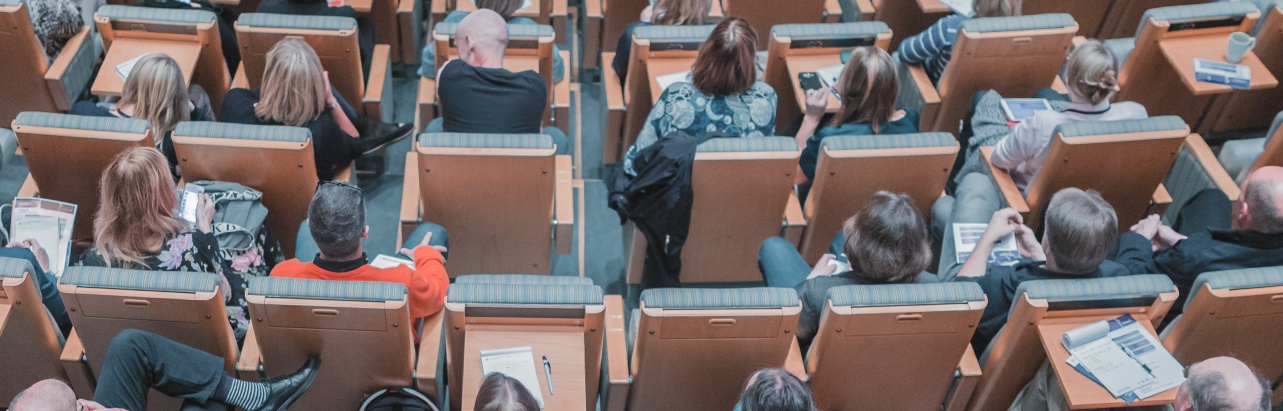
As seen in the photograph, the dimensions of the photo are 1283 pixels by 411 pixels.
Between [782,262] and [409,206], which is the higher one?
[409,206]

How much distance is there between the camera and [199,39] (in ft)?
12.3

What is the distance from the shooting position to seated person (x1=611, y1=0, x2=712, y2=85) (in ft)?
13.4

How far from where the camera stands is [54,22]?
390 cm

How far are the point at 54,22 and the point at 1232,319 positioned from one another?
405 centimetres

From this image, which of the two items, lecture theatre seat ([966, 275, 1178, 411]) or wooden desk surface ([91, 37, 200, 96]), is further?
wooden desk surface ([91, 37, 200, 96])

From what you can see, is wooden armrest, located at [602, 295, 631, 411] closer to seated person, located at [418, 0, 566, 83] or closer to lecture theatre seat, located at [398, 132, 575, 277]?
lecture theatre seat, located at [398, 132, 575, 277]

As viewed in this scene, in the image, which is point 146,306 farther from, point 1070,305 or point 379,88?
point 1070,305

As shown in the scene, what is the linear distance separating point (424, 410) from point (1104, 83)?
2.38 metres

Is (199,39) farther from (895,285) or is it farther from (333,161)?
(895,285)

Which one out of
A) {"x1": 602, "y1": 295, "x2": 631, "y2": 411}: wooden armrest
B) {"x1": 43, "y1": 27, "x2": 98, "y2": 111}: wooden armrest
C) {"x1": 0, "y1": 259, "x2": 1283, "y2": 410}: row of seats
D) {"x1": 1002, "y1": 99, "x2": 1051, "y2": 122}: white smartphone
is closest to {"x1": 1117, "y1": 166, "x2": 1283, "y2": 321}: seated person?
{"x1": 0, "y1": 259, "x2": 1283, "y2": 410}: row of seats

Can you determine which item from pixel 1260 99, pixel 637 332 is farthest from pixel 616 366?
pixel 1260 99

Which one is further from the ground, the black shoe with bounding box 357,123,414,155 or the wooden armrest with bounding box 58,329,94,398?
the wooden armrest with bounding box 58,329,94,398

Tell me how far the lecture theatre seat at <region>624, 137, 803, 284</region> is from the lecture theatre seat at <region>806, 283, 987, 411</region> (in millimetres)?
642

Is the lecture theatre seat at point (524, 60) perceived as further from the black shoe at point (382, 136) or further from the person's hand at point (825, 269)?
the person's hand at point (825, 269)
